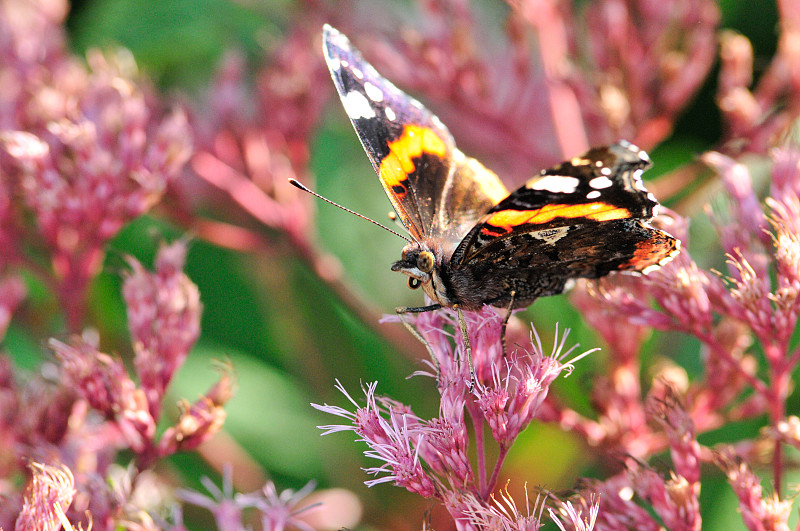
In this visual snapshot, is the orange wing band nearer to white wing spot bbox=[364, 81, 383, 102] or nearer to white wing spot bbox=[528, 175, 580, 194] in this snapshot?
white wing spot bbox=[364, 81, 383, 102]

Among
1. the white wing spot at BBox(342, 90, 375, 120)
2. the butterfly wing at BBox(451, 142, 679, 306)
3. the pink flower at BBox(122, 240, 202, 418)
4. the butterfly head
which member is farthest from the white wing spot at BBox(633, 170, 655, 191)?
the pink flower at BBox(122, 240, 202, 418)

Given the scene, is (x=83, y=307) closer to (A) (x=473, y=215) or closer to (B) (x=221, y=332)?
(B) (x=221, y=332)

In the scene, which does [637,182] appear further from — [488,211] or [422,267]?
[422,267]

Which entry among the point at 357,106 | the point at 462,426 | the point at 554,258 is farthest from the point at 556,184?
the point at 357,106

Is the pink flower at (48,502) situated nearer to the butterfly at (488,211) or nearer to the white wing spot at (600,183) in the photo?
the butterfly at (488,211)

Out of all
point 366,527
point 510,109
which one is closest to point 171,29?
point 510,109

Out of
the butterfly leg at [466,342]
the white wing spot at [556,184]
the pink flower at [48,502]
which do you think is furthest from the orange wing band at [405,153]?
the pink flower at [48,502]

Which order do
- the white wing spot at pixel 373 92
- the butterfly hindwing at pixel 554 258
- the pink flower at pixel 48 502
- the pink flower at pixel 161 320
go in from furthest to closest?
the white wing spot at pixel 373 92 → the pink flower at pixel 161 320 → the butterfly hindwing at pixel 554 258 → the pink flower at pixel 48 502
